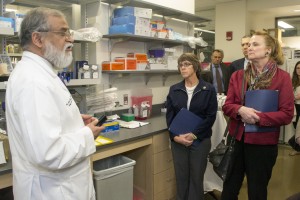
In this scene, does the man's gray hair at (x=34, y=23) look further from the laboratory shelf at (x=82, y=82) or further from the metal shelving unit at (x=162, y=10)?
the metal shelving unit at (x=162, y=10)

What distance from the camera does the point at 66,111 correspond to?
1.20 meters

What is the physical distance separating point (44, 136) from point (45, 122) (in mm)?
54

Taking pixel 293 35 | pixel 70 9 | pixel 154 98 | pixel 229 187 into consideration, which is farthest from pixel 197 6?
pixel 229 187

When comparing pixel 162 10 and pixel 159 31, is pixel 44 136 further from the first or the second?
pixel 162 10

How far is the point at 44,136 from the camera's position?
3.45 ft

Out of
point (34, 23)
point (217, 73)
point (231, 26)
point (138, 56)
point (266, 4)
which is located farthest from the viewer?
point (231, 26)

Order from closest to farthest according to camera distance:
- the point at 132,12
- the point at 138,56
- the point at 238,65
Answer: the point at 132,12 < the point at 138,56 < the point at 238,65

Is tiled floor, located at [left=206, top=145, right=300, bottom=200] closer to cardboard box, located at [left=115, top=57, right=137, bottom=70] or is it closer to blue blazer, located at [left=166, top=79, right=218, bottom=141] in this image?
blue blazer, located at [left=166, top=79, right=218, bottom=141]

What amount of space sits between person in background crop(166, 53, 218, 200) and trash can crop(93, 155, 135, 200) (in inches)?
17.2

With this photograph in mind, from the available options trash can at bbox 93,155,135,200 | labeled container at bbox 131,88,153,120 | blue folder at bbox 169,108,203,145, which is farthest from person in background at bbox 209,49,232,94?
trash can at bbox 93,155,135,200

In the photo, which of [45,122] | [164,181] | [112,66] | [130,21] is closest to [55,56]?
[45,122]

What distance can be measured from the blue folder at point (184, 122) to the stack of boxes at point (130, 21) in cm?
95

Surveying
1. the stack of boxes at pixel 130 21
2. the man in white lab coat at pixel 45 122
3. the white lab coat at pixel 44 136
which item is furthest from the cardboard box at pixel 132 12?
the white lab coat at pixel 44 136

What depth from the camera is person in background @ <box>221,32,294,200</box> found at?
6.17 ft
